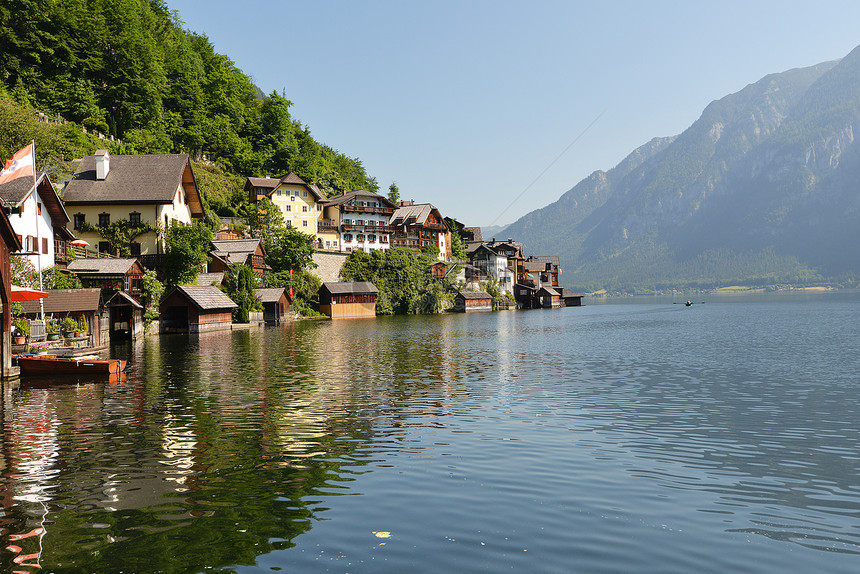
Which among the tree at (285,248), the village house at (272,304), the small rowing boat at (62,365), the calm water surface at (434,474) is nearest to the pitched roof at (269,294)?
the village house at (272,304)

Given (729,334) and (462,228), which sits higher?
(462,228)

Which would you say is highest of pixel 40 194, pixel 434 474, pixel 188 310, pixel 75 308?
pixel 40 194

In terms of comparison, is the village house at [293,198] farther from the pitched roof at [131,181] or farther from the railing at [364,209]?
the pitched roof at [131,181]

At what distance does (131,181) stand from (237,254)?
67.0 ft

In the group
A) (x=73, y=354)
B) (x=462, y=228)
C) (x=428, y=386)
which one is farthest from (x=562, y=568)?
(x=462, y=228)

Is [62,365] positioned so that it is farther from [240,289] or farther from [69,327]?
[240,289]

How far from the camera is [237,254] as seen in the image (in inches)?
3465

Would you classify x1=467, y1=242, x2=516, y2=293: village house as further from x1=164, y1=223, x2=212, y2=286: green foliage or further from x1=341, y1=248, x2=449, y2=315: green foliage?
x1=164, y1=223, x2=212, y2=286: green foliage

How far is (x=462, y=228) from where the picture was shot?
179m

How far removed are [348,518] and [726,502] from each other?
745 centimetres

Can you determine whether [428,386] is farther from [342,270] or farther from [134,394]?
[342,270]

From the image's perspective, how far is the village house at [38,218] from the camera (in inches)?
1710

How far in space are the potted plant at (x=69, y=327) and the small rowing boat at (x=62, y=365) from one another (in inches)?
380

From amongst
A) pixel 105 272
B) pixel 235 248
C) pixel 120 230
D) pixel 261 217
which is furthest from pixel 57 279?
pixel 261 217
